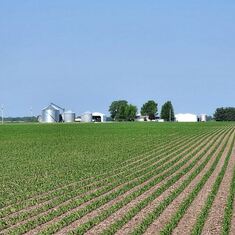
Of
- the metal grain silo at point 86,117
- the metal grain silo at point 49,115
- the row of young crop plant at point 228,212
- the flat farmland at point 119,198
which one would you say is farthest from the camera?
the metal grain silo at point 86,117

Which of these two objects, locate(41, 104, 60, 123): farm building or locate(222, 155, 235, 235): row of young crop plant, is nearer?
locate(222, 155, 235, 235): row of young crop plant

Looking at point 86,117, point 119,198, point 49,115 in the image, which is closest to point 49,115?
point 49,115

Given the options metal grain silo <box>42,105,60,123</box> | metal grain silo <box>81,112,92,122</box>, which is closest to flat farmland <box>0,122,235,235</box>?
metal grain silo <box>42,105,60,123</box>

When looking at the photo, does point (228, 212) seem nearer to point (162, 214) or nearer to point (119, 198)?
point (162, 214)

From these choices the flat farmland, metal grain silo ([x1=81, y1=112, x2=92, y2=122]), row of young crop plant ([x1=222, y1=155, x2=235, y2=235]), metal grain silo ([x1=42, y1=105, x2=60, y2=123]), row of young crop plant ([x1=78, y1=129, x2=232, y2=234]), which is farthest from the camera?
metal grain silo ([x1=81, y1=112, x2=92, y2=122])

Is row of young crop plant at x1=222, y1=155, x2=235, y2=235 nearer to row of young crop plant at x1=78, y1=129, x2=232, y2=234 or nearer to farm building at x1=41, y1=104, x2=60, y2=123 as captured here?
row of young crop plant at x1=78, y1=129, x2=232, y2=234

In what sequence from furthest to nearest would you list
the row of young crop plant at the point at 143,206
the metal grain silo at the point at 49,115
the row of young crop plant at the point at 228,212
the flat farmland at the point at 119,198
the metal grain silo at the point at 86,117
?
the metal grain silo at the point at 86,117, the metal grain silo at the point at 49,115, the flat farmland at the point at 119,198, the row of young crop plant at the point at 228,212, the row of young crop plant at the point at 143,206

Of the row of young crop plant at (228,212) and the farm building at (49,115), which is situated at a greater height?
the farm building at (49,115)

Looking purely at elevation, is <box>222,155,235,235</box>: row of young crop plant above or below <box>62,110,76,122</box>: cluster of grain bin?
below

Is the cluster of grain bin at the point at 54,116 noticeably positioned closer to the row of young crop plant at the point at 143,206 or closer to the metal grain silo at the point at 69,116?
the metal grain silo at the point at 69,116

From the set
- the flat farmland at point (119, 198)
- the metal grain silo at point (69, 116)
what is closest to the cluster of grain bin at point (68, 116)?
the metal grain silo at point (69, 116)

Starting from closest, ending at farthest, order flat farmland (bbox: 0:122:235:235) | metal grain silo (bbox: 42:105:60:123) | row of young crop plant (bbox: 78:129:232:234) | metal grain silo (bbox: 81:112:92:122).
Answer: row of young crop plant (bbox: 78:129:232:234) → flat farmland (bbox: 0:122:235:235) → metal grain silo (bbox: 42:105:60:123) → metal grain silo (bbox: 81:112:92:122)

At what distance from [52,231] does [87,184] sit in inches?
242

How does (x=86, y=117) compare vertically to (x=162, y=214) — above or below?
above
